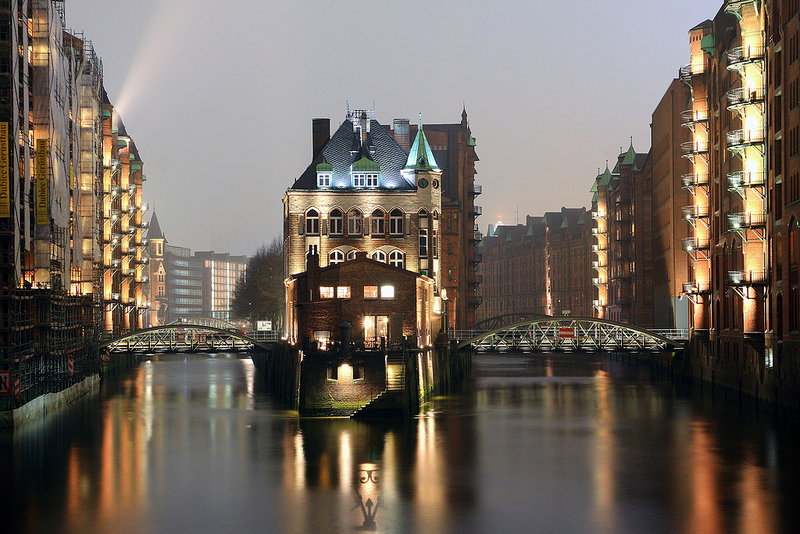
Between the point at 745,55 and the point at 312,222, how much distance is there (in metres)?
37.0

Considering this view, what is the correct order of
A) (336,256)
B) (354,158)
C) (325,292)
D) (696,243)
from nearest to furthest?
(325,292)
(696,243)
(336,256)
(354,158)

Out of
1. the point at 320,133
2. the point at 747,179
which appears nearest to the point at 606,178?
the point at 320,133

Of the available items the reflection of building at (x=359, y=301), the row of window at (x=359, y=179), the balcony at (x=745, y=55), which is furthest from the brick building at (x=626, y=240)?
the reflection of building at (x=359, y=301)

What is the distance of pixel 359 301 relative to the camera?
68188mm

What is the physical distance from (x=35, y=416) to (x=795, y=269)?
3970cm

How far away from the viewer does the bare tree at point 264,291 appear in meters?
129

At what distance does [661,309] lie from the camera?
108m

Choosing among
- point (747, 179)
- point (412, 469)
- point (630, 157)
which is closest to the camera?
point (412, 469)

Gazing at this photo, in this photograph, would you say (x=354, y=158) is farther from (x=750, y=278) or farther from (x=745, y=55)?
(x=750, y=278)

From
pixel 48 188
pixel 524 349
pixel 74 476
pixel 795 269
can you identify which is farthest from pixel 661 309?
pixel 74 476

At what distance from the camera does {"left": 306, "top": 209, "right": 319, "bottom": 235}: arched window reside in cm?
9175

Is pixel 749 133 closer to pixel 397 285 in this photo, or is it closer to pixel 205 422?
pixel 397 285

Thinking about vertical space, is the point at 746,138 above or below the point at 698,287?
above

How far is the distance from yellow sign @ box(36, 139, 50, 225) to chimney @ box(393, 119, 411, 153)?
47.4 m
